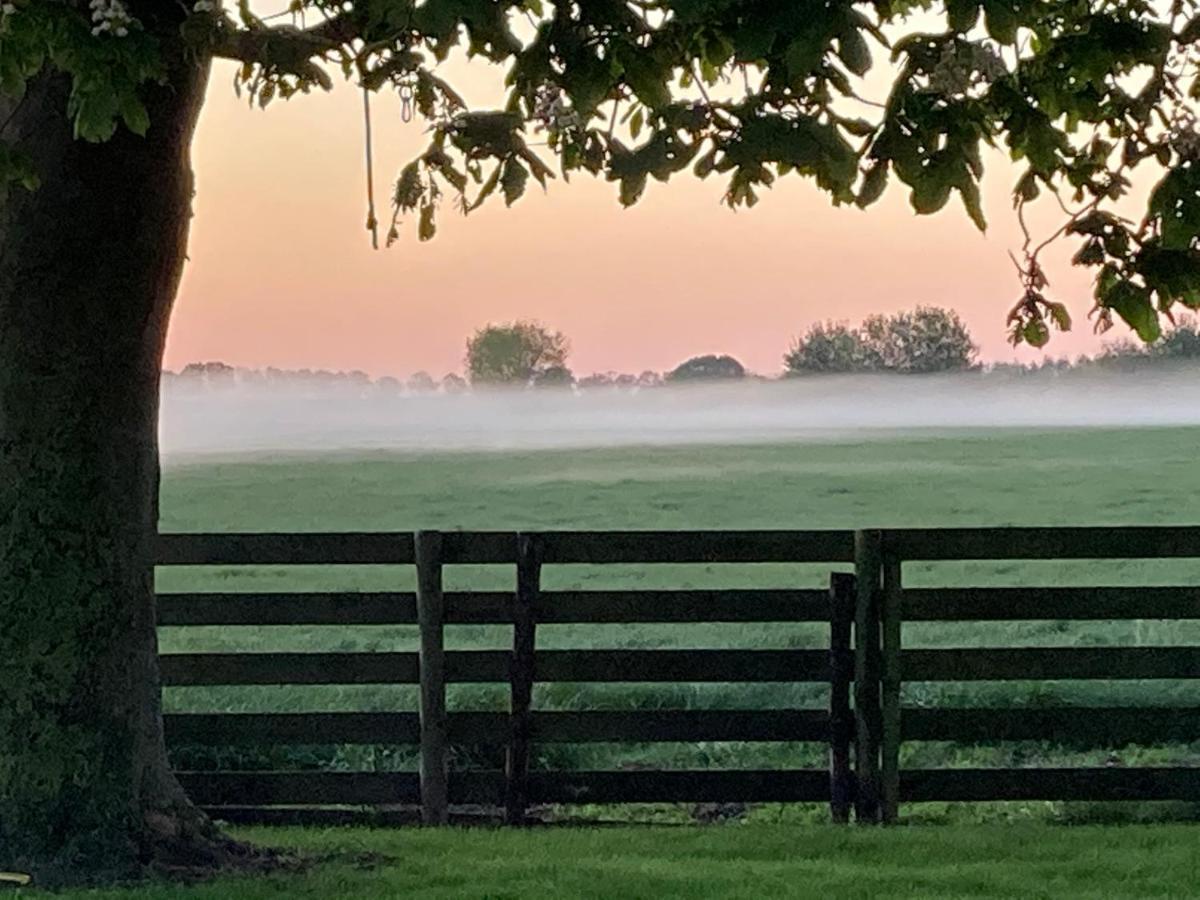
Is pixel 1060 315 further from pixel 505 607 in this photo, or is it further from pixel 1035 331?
pixel 505 607

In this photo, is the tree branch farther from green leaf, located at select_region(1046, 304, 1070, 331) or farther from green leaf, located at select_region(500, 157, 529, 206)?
green leaf, located at select_region(1046, 304, 1070, 331)

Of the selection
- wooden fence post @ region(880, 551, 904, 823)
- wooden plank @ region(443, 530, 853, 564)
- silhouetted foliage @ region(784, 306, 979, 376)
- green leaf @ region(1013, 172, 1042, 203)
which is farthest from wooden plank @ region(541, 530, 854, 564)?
silhouetted foliage @ region(784, 306, 979, 376)

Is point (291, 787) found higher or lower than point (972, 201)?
lower

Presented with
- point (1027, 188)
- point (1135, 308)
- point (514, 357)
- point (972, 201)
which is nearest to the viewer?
point (972, 201)

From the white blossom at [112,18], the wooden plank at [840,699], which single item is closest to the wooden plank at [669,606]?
the wooden plank at [840,699]

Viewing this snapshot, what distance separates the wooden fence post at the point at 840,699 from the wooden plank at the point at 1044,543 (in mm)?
309

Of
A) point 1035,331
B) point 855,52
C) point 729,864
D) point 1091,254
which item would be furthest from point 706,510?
point 855,52

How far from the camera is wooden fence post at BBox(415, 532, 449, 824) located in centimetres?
713

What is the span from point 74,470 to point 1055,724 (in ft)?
14.0

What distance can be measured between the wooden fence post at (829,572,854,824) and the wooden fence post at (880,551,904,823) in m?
0.15

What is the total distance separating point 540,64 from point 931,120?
3.06 ft

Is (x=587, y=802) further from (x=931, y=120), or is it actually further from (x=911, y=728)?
(x=931, y=120)

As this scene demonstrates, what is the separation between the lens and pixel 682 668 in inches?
283

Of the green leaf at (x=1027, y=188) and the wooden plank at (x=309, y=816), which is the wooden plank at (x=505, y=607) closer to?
the wooden plank at (x=309, y=816)
